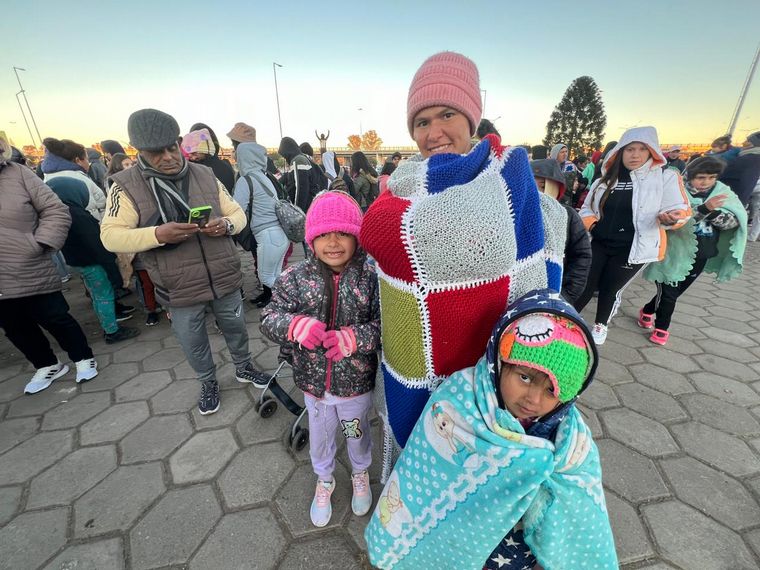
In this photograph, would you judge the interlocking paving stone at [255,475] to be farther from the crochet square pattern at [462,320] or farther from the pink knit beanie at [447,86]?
the pink knit beanie at [447,86]

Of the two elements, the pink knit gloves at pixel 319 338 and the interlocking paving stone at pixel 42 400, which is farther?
the interlocking paving stone at pixel 42 400

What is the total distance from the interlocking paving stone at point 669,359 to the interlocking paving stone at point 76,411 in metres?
5.11

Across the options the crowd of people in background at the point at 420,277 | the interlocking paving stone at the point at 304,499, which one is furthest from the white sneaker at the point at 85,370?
the interlocking paving stone at the point at 304,499

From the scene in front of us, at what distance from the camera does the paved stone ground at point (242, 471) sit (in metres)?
1.69

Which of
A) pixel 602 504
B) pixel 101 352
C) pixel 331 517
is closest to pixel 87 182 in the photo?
pixel 101 352

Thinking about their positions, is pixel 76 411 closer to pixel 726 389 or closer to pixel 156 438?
pixel 156 438

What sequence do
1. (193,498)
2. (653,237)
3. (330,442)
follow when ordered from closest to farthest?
(330,442) < (193,498) < (653,237)

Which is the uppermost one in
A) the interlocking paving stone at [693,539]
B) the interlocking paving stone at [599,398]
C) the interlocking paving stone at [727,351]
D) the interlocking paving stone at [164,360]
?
the interlocking paving stone at [164,360]

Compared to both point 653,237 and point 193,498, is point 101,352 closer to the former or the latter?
point 193,498

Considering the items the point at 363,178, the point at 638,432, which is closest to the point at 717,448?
the point at 638,432

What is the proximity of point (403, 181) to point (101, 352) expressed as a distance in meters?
4.14

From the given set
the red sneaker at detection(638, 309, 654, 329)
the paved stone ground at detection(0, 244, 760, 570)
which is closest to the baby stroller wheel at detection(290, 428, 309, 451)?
the paved stone ground at detection(0, 244, 760, 570)

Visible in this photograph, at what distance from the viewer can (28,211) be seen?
2.50 metres

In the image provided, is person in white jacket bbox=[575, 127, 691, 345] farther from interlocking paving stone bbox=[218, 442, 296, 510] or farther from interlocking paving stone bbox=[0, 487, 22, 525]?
interlocking paving stone bbox=[0, 487, 22, 525]
